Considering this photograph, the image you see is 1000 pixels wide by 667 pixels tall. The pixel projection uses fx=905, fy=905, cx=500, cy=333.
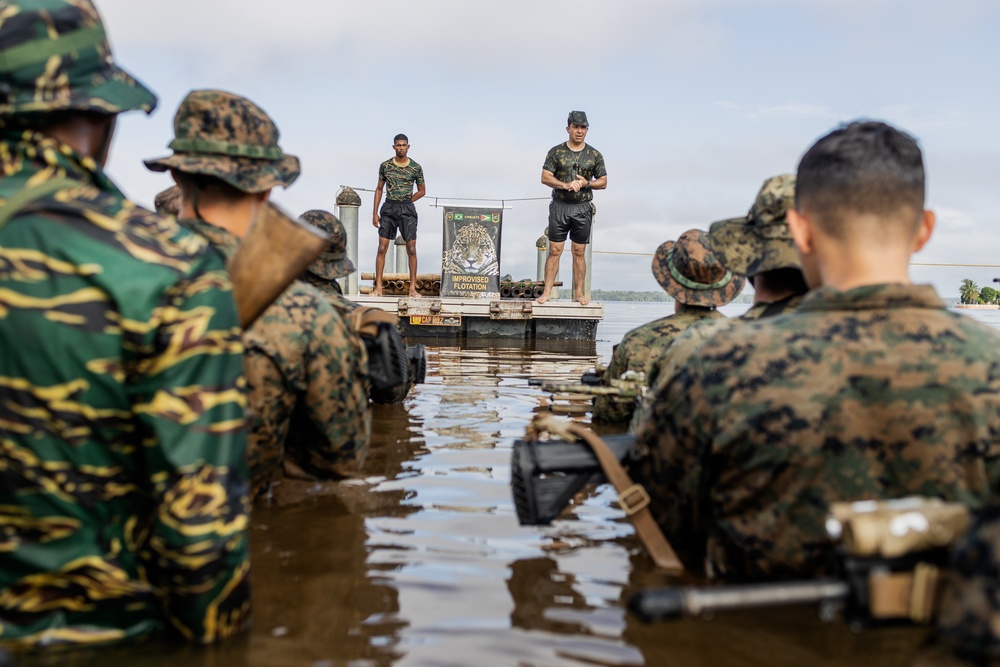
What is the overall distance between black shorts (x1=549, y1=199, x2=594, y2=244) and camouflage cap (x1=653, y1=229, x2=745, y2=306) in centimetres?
789

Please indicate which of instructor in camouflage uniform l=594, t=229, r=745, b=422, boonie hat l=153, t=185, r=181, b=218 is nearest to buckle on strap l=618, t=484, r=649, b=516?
instructor in camouflage uniform l=594, t=229, r=745, b=422

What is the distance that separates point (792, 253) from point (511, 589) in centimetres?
193

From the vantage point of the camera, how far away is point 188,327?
2168 mm

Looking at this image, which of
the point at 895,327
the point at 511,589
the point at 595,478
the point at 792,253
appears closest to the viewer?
the point at 895,327

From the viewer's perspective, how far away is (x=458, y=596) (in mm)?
3600

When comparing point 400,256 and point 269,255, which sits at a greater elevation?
point 400,256

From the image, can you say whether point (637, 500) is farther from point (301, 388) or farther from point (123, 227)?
point (123, 227)

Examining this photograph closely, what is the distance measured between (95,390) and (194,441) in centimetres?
26

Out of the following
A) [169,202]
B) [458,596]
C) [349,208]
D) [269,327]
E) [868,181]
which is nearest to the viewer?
[868,181]

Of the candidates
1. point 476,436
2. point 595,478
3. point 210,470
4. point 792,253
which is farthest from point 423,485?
point 210,470

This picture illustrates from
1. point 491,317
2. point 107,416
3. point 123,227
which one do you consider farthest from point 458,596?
point 491,317

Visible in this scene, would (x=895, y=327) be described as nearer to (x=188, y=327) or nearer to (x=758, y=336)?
(x=758, y=336)

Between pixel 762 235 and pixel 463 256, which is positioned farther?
pixel 463 256

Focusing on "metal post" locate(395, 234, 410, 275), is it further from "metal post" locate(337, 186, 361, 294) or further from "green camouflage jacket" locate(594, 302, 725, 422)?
"green camouflage jacket" locate(594, 302, 725, 422)
